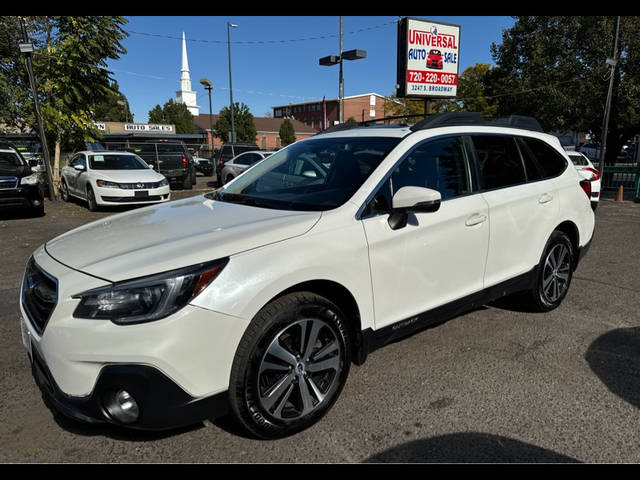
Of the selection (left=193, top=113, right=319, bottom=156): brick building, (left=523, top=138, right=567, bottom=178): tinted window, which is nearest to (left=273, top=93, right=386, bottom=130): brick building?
(left=193, top=113, right=319, bottom=156): brick building

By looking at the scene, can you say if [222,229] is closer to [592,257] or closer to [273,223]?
[273,223]

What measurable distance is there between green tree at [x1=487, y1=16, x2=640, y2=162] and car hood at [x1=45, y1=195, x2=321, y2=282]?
24.6 m

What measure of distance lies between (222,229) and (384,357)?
1.70 metres

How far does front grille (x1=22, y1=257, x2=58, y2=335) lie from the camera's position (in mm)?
2256

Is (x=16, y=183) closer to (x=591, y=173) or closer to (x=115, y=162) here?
(x=115, y=162)

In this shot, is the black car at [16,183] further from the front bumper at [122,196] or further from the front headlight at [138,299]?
the front headlight at [138,299]

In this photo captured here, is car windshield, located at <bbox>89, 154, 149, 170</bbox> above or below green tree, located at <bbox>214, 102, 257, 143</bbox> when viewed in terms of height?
below

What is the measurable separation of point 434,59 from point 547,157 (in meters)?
12.7

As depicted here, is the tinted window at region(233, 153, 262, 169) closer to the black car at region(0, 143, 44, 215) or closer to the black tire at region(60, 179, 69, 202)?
the black tire at region(60, 179, 69, 202)

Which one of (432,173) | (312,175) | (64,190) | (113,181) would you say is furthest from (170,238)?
(64,190)

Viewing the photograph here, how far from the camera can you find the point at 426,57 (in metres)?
15.6

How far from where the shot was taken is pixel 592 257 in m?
6.80

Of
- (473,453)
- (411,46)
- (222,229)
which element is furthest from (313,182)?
(411,46)
